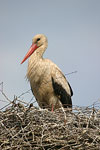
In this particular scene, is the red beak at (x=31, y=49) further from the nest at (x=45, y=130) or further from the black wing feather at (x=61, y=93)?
the nest at (x=45, y=130)

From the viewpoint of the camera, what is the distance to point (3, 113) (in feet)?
14.8

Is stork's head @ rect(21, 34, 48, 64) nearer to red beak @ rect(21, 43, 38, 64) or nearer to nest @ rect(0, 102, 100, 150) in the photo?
red beak @ rect(21, 43, 38, 64)

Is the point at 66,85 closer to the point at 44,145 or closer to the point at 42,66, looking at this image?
the point at 42,66

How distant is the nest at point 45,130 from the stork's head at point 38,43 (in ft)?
7.99

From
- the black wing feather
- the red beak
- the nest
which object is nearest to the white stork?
the black wing feather

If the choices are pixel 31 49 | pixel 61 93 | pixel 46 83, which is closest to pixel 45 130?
pixel 46 83

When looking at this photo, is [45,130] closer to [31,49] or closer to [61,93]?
[61,93]

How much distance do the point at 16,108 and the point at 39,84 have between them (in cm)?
195

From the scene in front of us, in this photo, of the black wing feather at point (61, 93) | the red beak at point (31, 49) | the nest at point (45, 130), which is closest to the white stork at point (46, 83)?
the black wing feather at point (61, 93)

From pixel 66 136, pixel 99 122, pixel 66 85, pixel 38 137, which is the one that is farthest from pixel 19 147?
pixel 66 85

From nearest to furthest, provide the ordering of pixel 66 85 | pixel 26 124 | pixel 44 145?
pixel 44 145
pixel 26 124
pixel 66 85

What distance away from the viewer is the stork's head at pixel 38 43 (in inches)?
274

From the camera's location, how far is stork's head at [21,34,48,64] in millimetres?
6965

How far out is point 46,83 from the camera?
6.36 meters
